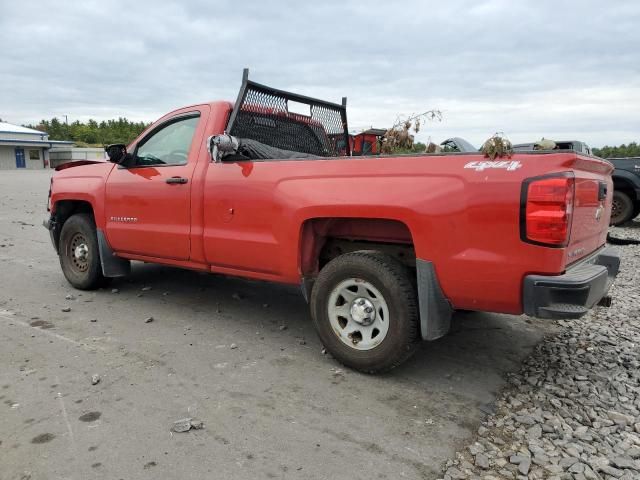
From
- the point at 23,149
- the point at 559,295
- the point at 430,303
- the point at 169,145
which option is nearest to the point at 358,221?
the point at 430,303

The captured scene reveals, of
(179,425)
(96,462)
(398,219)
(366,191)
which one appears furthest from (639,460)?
(96,462)

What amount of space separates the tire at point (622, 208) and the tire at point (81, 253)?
400 inches

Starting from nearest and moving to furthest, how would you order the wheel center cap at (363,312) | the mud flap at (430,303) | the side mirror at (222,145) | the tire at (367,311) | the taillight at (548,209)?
1. the taillight at (548,209)
2. the mud flap at (430,303)
3. the tire at (367,311)
4. the wheel center cap at (363,312)
5. the side mirror at (222,145)

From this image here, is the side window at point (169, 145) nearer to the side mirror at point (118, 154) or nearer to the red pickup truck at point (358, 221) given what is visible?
the red pickup truck at point (358, 221)

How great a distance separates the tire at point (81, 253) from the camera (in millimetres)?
5473

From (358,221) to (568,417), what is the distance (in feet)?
5.90

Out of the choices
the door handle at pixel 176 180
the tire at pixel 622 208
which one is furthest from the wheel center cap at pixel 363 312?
the tire at pixel 622 208

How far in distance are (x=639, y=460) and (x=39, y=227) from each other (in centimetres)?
1125

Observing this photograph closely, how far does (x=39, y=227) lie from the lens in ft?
34.9

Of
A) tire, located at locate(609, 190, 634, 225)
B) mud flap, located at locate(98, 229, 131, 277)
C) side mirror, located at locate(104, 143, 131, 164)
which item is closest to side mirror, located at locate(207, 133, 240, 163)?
side mirror, located at locate(104, 143, 131, 164)

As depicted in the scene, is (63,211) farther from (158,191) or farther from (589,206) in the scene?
(589,206)

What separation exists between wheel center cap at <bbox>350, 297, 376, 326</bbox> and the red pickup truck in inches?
0.4

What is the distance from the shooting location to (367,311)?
3.41m

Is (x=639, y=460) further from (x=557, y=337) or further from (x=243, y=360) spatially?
(x=243, y=360)
